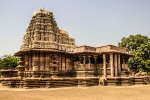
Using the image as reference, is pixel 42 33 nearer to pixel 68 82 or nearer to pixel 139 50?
pixel 68 82

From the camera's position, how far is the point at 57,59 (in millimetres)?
28297

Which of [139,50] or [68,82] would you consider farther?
[139,50]

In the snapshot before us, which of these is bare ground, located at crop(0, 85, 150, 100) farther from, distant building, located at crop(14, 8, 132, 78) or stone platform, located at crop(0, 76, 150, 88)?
distant building, located at crop(14, 8, 132, 78)

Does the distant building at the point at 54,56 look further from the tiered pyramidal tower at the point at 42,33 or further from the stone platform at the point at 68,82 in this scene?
the stone platform at the point at 68,82

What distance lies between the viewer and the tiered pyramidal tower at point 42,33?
28492mm

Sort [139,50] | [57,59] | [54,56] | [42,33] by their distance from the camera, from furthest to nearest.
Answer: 1. [139,50]
2. [42,33]
3. [57,59]
4. [54,56]

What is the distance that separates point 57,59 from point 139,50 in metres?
21.5

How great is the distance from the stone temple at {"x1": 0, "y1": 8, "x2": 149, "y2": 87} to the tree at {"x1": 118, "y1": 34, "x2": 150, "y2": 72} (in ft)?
33.9

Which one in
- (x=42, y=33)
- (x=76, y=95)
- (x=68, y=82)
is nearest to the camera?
(x=76, y=95)

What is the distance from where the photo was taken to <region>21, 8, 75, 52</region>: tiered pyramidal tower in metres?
28.5

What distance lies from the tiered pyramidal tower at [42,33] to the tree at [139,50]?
59.1 ft

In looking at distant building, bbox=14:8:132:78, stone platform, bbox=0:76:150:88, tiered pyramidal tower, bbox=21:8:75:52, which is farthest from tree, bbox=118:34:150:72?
tiered pyramidal tower, bbox=21:8:75:52

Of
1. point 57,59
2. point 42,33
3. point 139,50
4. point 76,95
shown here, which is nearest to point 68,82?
point 57,59

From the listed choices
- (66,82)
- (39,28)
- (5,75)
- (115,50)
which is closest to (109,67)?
(115,50)
